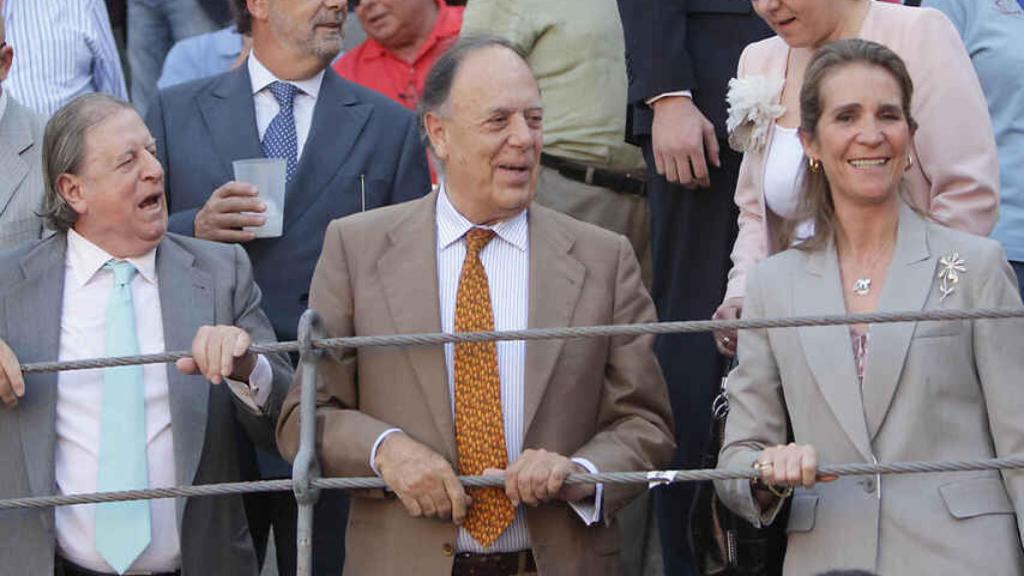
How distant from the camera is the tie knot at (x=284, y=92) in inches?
274

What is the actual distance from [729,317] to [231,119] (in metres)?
1.93

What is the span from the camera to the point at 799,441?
17.4 ft

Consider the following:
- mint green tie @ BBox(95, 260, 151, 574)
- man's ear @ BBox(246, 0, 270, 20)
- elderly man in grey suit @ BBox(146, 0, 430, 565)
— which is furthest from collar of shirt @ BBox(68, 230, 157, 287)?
man's ear @ BBox(246, 0, 270, 20)

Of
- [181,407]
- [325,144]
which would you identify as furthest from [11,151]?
[181,407]

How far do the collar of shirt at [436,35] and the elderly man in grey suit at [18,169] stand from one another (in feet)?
6.08

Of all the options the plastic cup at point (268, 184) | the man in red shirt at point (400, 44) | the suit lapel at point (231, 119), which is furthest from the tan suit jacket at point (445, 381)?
the man in red shirt at point (400, 44)

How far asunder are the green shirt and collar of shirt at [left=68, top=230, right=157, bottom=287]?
7.36ft

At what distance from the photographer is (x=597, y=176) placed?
774cm

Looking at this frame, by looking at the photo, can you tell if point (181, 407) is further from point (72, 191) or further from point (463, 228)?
point (463, 228)

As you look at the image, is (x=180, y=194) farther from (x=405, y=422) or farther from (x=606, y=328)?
(x=606, y=328)

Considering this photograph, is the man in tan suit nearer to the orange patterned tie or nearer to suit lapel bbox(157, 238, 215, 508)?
the orange patterned tie

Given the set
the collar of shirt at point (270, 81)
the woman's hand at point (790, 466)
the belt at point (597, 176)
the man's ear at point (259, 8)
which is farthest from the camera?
the belt at point (597, 176)

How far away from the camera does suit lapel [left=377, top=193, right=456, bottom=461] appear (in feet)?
17.9

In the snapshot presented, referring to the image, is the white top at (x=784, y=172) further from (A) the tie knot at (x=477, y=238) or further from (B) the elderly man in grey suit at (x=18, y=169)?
(B) the elderly man in grey suit at (x=18, y=169)
